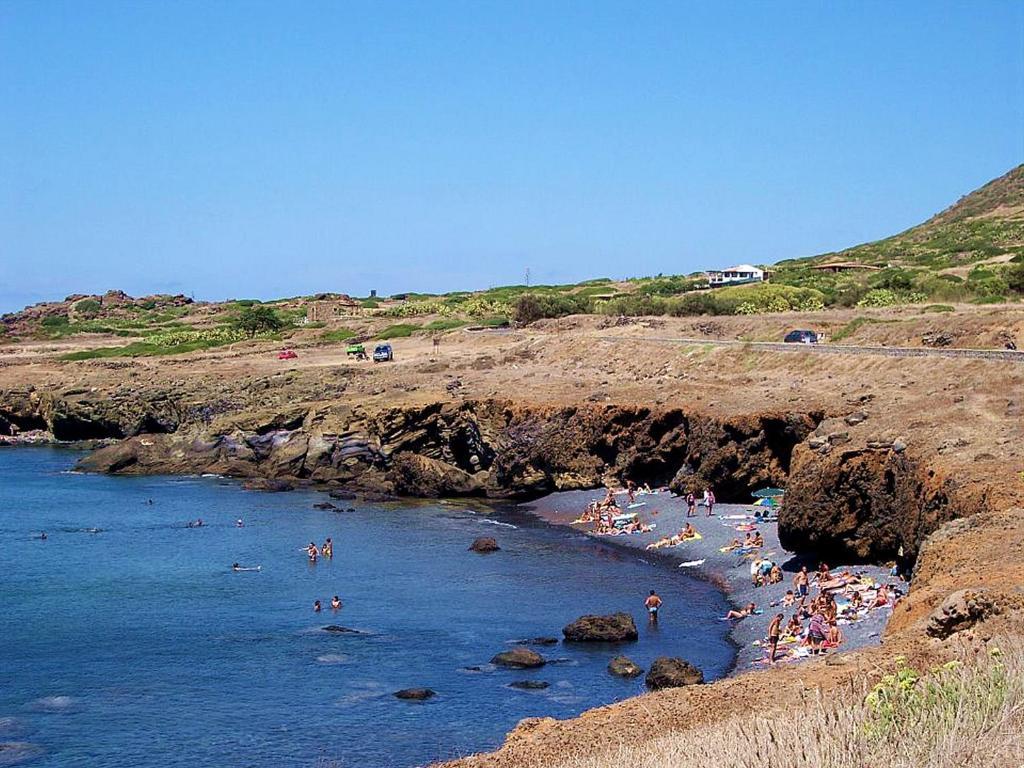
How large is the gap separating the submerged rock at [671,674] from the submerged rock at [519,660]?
2.97 meters

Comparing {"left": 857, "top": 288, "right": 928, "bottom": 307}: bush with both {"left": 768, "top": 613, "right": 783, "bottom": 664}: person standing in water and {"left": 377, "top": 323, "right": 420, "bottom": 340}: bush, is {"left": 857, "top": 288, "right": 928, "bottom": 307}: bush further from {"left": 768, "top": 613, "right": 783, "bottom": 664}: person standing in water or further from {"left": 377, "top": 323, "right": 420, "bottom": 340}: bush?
{"left": 768, "top": 613, "right": 783, "bottom": 664}: person standing in water

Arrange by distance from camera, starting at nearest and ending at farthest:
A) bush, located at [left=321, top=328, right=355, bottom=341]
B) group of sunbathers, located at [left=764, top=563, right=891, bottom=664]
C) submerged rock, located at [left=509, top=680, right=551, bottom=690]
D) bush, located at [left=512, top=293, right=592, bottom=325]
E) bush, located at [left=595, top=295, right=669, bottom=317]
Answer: submerged rock, located at [left=509, top=680, right=551, bottom=690] → group of sunbathers, located at [left=764, top=563, right=891, bottom=664] → bush, located at [left=595, top=295, right=669, bottom=317] → bush, located at [left=512, top=293, right=592, bottom=325] → bush, located at [left=321, top=328, right=355, bottom=341]

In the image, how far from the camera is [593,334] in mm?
80562

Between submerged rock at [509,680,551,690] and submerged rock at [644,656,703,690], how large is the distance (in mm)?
2544

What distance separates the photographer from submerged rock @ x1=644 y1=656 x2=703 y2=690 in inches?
1148

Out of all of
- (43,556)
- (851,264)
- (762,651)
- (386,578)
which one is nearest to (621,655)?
(762,651)

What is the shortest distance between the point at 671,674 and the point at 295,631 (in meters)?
11.9

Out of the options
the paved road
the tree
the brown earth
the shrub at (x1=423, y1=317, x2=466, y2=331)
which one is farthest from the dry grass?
the tree

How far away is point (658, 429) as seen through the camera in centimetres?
5603

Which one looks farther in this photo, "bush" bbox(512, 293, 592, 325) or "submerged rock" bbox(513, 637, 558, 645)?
"bush" bbox(512, 293, 592, 325)

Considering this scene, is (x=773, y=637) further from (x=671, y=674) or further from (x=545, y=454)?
(x=545, y=454)

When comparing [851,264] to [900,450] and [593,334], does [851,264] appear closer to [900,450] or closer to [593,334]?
[593,334]

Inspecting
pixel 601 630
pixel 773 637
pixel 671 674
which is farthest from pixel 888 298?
pixel 671 674

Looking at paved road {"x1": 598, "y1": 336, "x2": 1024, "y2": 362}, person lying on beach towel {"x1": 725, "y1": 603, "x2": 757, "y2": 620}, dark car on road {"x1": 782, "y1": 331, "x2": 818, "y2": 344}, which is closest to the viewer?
person lying on beach towel {"x1": 725, "y1": 603, "x2": 757, "y2": 620}
